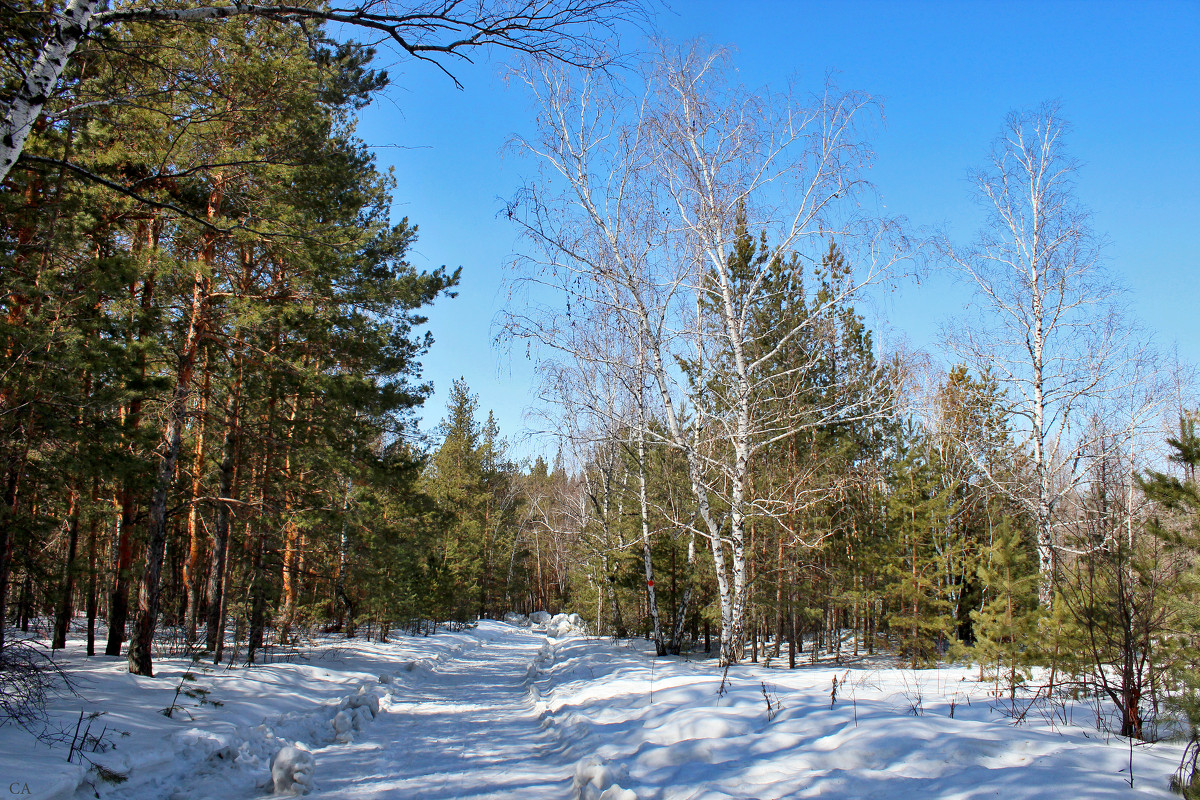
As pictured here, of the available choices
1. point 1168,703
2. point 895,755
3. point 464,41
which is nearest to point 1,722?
point 464,41

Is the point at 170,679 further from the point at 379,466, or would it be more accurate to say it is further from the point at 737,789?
the point at 737,789

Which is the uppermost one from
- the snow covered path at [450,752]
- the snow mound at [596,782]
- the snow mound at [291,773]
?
the snow mound at [596,782]

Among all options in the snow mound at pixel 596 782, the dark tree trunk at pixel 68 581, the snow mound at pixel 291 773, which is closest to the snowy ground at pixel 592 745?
the snow mound at pixel 596 782

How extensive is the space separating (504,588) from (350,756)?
41331mm

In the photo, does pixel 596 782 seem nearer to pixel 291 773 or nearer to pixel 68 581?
pixel 291 773

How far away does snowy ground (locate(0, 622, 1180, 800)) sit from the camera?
14.4 feet

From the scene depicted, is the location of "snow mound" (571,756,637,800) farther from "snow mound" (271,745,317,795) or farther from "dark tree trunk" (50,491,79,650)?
"dark tree trunk" (50,491,79,650)

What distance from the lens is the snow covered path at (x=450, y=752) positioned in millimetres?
5391

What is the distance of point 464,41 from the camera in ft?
11.4

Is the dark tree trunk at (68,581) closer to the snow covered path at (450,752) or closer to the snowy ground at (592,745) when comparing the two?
the snowy ground at (592,745)

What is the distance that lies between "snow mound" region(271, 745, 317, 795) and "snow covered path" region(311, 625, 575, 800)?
16 centimetres

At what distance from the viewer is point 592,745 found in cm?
637

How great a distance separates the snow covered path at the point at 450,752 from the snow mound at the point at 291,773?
0.16m

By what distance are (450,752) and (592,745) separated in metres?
1.60
